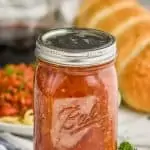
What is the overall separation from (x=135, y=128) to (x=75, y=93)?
399 millimetres

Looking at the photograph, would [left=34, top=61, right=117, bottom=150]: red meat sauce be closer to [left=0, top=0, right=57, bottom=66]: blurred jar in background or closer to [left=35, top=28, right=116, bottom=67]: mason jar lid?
[left=35, top=28, right=116, bottom=67]: mason jar lid

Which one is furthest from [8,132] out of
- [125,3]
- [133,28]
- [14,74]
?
[125,3]

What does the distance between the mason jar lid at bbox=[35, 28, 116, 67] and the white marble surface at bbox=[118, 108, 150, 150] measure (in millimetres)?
326

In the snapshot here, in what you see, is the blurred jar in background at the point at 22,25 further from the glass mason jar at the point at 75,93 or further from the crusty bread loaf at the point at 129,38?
the glass mason jar at the point at 75,93

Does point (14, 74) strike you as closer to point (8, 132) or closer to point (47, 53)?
point (8, 132)

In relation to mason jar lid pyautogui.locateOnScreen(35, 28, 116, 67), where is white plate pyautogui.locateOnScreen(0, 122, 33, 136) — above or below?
below

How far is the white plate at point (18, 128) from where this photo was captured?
38.4 inches

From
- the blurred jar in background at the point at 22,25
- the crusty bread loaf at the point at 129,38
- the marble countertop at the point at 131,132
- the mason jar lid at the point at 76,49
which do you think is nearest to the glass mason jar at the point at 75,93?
the mason jar lid at the point at 76,49

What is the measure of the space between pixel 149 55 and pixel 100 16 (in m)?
0.27

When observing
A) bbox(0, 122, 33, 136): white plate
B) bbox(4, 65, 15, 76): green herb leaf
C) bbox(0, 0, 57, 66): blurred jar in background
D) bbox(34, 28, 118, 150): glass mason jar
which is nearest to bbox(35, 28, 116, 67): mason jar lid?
bbox(34, 28, 118, 150): glass mason jar

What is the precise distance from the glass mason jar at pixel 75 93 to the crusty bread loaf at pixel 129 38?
0.40 metres

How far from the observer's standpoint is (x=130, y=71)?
114 cm

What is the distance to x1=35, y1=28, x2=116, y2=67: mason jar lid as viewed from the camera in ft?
2.18

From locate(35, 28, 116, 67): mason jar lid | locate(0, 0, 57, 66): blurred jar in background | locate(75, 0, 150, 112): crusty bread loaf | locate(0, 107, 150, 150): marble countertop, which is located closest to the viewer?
locate(35, 28, 116, 67): mason jar lid
